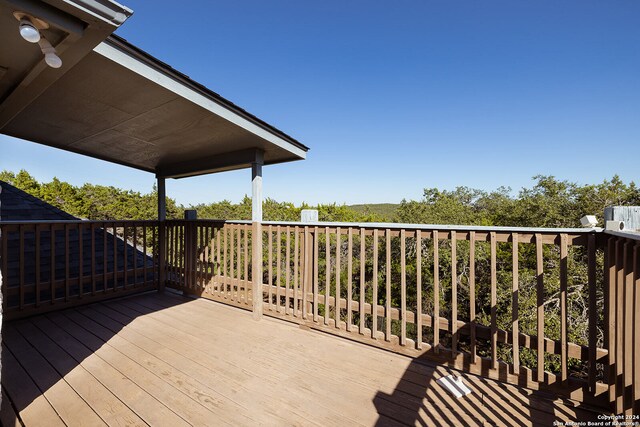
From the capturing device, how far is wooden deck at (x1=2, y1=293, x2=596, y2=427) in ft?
5.37

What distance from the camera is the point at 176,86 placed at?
2.05 m

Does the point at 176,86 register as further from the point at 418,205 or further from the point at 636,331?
the point at 418,205

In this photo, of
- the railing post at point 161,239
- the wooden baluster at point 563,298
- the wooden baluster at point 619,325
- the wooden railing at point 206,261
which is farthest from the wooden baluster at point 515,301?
the railing post at point 161,239

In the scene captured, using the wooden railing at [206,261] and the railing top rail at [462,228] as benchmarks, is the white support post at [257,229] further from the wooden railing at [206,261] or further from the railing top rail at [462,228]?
the railing top rail at [462,228]

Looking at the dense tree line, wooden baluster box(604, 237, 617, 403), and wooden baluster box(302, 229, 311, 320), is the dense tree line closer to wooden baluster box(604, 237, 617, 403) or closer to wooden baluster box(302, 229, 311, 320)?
wooden baluster box(302, 229, 311, 320)

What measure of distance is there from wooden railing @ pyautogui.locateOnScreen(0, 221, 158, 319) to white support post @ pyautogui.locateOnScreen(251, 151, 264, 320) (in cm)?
227

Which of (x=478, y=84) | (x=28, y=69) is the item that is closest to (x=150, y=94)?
(x=28, y=69)

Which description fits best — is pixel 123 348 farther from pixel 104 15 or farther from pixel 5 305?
pixel 104 15

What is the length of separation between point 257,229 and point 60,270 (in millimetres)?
3290

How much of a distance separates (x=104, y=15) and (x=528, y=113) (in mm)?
15104

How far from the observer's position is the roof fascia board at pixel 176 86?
165 centimetres

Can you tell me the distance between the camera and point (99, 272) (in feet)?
13.5

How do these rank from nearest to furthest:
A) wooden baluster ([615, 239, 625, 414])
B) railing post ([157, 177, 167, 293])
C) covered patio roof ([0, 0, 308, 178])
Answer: covered patio roof ([0, 0, 308, 178]), wooden baluster ([615, 239, 625, 414]), railing post ([157, 177, 167, 293])

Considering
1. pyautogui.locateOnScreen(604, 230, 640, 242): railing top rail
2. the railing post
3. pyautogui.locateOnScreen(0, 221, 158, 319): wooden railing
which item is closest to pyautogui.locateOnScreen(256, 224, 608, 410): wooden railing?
pyautogui.locateOnScreen(604, 230, 640, 242): railing top rail
